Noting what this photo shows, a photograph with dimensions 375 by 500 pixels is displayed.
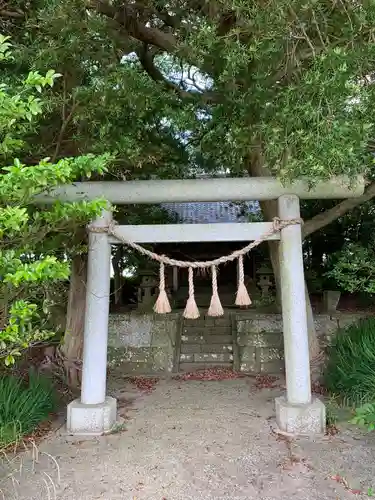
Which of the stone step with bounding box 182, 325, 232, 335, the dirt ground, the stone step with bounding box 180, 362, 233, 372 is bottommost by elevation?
the dirt ground

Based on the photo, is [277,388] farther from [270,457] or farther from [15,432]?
[15,432]

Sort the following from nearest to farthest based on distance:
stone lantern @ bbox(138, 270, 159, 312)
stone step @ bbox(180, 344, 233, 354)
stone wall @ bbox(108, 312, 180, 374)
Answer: stone wall @ bbox(108, 312, 180, 374) < stone step @ bbox(180, 344, 233, 354) < stone lantern @ bbox(138, 270, 159, 312)

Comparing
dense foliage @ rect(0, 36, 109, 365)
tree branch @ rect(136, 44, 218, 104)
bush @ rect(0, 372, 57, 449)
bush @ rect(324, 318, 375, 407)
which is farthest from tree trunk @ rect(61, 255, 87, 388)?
bush @ rect(324, 318, 375, 407)

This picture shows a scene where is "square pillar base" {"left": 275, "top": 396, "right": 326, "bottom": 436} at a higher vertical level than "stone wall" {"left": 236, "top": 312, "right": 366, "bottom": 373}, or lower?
lower

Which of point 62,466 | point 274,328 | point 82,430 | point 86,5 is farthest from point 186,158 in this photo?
point 62,466

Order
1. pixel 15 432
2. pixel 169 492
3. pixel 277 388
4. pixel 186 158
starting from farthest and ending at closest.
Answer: pixel 186 158, pixel 277 388, pixel 15 432, pixel 169 492

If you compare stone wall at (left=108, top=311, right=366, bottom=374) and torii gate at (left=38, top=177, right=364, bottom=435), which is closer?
torii gate at (left=38, top=177, right=364, bottom=435)

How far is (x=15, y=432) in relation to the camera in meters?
4.07

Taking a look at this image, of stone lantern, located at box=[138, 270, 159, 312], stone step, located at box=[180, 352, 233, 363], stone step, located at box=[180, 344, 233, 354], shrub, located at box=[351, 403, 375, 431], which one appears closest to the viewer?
shrub, located at box=[351, 403, 375, 431]

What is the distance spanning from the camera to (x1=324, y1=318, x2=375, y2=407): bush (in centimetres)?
477

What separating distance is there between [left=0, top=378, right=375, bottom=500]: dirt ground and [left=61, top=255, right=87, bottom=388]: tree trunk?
54.8 inches

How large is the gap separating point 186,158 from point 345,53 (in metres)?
3.40

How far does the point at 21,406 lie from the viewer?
436cm

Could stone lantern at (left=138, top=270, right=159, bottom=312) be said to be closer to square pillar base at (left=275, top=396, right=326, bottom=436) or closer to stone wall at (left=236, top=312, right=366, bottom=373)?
stone wall at (left=236, top=312, right=366, bottom=373)
